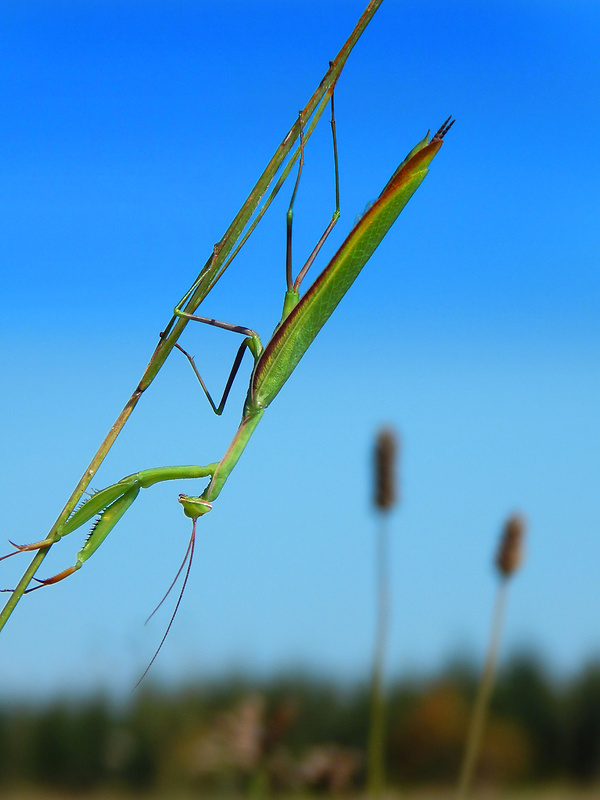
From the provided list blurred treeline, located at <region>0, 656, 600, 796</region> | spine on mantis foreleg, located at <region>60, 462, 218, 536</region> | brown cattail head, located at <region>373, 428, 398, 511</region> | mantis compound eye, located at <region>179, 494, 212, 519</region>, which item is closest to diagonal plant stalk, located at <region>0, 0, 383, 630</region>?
spine on mantis foreleg, located at <region>60, 462, 218, 536</region>

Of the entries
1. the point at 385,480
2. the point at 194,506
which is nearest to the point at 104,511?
the point at 194,506

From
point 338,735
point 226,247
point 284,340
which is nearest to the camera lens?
point 226,247

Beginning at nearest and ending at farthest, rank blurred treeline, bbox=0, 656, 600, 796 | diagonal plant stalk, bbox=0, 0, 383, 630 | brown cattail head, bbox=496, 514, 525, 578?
diagonal plant stalk, bbox=0, 0, 383, 630 → brown cattail head, bbox=496, 514, 525, 578 → blurred treeline, bbox=0, 656, 600, 796

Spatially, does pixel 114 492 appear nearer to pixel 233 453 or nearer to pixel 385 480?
pixel 233 453

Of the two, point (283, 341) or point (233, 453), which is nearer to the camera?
point (283, 341)

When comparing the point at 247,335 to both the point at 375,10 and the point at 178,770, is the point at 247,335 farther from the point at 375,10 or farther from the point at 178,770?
the point at 178,770

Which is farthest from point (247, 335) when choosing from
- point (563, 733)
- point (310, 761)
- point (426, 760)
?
point (563, 733)

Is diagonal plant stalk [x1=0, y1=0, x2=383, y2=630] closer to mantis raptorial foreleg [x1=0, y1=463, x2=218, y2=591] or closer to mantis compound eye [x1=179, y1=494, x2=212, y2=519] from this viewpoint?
mantis raptorial foreleg [x1=0, y1=463, x2=218, y2=591]
